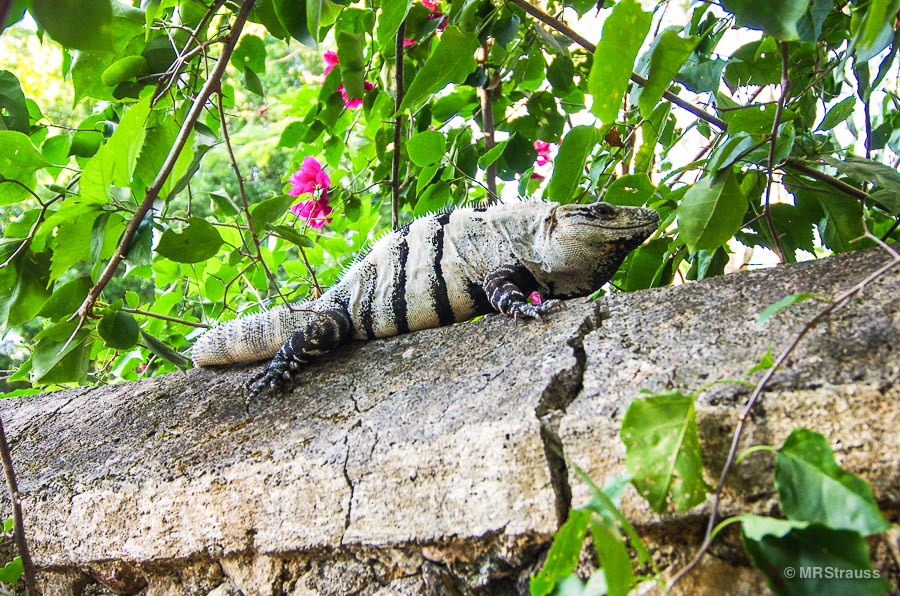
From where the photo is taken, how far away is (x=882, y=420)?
1298mm

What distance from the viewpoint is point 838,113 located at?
222 centimetres

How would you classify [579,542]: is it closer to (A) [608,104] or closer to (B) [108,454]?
(A) [608,104]

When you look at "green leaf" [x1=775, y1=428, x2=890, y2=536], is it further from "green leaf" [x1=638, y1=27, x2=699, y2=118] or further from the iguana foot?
the iguana foot

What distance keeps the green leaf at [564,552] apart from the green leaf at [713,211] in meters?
0.74

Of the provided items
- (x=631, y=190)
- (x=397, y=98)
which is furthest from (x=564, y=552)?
(x=397, y=98)

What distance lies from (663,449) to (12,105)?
1.98 meters

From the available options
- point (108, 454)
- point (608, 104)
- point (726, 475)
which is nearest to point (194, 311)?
point (108, 454)

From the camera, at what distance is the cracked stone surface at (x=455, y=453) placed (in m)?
1.37

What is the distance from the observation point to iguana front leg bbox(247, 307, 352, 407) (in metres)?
2.18

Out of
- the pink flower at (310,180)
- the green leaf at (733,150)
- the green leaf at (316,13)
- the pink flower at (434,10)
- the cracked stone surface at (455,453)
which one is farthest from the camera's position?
the pink flower at (310,180)

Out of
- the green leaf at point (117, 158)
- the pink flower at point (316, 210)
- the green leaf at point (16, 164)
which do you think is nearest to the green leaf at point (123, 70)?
the green leaf at point (16, 164)

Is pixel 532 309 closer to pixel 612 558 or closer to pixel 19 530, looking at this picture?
pixel 612 558

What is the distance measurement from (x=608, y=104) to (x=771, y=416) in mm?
668

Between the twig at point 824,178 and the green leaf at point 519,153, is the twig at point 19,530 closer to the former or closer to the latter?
the green leaf at point 519,153
